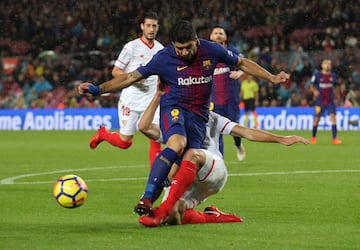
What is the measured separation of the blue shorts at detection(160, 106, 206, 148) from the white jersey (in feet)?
14.4

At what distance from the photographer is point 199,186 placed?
8.73m

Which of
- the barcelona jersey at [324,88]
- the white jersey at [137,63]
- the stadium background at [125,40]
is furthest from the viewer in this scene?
the stadium background at [125,40]

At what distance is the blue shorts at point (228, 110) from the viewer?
15.6m

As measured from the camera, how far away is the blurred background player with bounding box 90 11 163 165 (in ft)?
44.2

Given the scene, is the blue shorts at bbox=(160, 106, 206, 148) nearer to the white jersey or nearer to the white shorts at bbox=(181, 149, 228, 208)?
the white shorts at bbox=(181, 149, 228, 208)

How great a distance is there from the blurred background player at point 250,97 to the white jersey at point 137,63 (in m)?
16.7

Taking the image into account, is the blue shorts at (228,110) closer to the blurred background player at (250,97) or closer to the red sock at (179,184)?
the red sock at (179,184)

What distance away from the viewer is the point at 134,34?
39.2m

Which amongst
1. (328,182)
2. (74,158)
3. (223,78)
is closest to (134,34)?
(74,158)

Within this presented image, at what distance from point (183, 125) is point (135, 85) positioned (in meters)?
4.60

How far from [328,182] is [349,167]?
2688 mm

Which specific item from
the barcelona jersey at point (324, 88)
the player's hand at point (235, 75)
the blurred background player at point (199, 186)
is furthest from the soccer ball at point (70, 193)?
the barcelona jersey at point (324, 88)

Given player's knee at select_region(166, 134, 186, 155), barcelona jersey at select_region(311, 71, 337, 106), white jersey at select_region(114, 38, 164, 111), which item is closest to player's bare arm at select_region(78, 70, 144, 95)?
player's knee at select_region(166, 134, 186, 155)

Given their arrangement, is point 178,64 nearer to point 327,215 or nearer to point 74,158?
point 327,215
